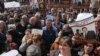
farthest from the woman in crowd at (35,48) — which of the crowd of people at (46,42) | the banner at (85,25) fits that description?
the banner at (85,25)

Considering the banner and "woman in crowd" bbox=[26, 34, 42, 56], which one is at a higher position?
the banner

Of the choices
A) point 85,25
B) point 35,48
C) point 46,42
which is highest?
point 85,25

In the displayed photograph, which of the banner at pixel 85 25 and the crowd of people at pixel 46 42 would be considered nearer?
the crowd of people at pixel 46 42

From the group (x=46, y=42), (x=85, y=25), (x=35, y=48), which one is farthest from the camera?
(x=46, y=42)

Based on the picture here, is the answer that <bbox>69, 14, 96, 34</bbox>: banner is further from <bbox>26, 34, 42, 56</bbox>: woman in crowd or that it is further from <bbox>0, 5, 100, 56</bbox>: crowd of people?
<bbox>26, 34, 42, 56</bbox>: woman in crowd

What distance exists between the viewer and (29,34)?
934 centimetres

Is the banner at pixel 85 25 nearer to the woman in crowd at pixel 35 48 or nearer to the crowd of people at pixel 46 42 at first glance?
the crowd of people at pixel 46 42

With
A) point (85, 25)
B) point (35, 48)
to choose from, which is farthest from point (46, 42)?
point (85, 25)

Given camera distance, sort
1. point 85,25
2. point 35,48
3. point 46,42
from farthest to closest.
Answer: point 46,42, point 85,25, point 35,48

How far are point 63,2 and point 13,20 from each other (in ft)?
A: 38.5

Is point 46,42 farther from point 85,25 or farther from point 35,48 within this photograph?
point 85,25

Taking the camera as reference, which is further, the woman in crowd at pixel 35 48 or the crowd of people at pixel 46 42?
the woman in crowd at pixel 35 48

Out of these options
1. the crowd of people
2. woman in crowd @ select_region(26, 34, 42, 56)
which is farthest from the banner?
woman in crowd @ select_region(26, 34, 42, 56)

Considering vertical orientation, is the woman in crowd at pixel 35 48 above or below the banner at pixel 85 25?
below
